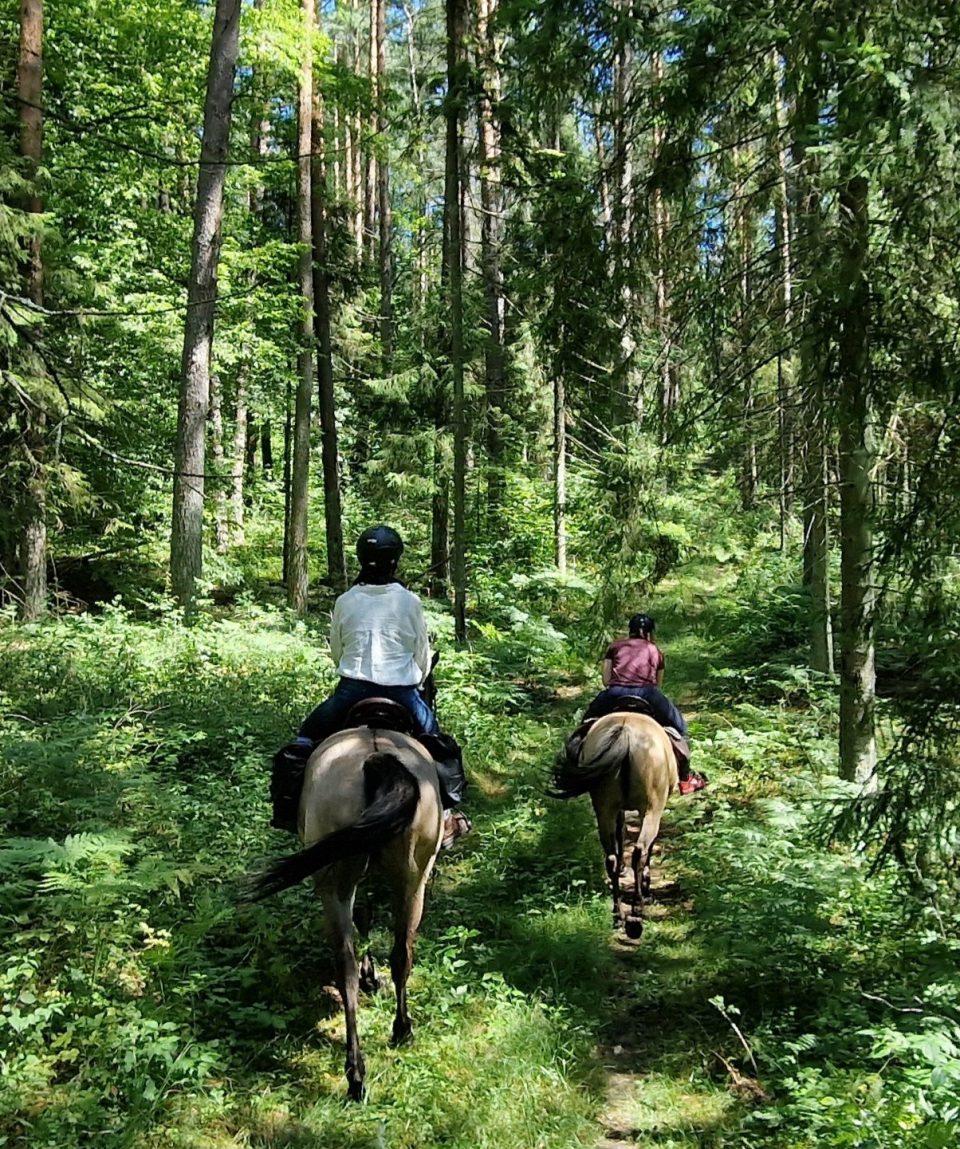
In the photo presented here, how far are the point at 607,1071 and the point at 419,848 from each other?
1.50 meters

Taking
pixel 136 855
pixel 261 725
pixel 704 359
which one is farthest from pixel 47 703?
pixel 704 359

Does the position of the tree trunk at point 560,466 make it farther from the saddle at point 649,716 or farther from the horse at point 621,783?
the horse at point 621,783

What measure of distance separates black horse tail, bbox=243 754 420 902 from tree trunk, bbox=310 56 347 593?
600 inches

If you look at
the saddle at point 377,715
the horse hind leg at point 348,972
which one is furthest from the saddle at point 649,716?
the horse hind leg at point 348,972

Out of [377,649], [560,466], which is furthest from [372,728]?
[560,466]

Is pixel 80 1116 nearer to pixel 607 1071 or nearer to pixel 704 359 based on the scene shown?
pixel 607 1071

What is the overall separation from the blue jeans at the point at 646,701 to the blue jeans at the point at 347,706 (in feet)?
7.99

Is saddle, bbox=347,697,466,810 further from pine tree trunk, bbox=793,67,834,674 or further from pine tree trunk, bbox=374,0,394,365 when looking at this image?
pine tree trunk, bbox=374,0,394,365

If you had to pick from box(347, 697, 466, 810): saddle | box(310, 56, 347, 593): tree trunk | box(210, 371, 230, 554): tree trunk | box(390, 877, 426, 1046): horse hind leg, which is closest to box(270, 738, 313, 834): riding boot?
box(347, 697, 466, 810): saddle

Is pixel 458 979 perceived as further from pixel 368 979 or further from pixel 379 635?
pixel 379 635

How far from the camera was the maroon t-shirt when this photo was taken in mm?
7566

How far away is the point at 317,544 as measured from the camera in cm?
2602

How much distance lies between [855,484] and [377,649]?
412 centimetres

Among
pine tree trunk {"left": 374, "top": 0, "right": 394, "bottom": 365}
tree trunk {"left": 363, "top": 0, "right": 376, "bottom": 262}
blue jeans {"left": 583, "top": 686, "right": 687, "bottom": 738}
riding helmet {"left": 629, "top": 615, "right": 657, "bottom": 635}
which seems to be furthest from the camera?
tree trunk {"left": 363, "top": 0, "right": 376, "bottom": 262}
